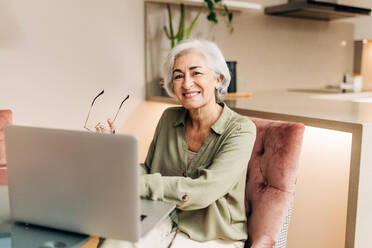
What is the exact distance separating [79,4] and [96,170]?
170cm

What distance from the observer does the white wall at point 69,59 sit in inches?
81.4

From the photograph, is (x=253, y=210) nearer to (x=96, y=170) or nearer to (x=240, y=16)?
(x=96, y=170)

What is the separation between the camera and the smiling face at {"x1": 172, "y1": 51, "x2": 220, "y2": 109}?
144cm

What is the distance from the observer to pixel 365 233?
1.50 metres

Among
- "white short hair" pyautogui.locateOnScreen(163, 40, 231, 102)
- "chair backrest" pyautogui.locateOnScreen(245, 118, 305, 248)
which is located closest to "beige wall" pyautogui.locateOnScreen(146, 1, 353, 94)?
"white short hair" pyautogui.locateOnScreen(163, 40, 231, 102)

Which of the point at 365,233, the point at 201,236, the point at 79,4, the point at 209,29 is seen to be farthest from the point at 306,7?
the point at 201,236

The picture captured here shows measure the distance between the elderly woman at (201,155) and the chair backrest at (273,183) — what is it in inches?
2.3

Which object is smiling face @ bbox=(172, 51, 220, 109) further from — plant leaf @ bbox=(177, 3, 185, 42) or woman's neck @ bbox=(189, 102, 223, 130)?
plant leaf @ bbox=(177, 3, 185, 42)

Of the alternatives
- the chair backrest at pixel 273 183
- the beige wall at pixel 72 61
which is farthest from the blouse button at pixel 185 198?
the beige wall at pixel 72 61

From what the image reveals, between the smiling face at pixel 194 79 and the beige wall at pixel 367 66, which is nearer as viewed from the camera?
the smiling face at pixel 194 79

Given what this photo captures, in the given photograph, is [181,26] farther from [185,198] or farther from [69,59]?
[185,198]

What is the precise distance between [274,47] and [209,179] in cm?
232

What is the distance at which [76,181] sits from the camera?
2.75ft

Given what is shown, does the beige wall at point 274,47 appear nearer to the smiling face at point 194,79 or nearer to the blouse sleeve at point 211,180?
the smiling face at point 194,79
